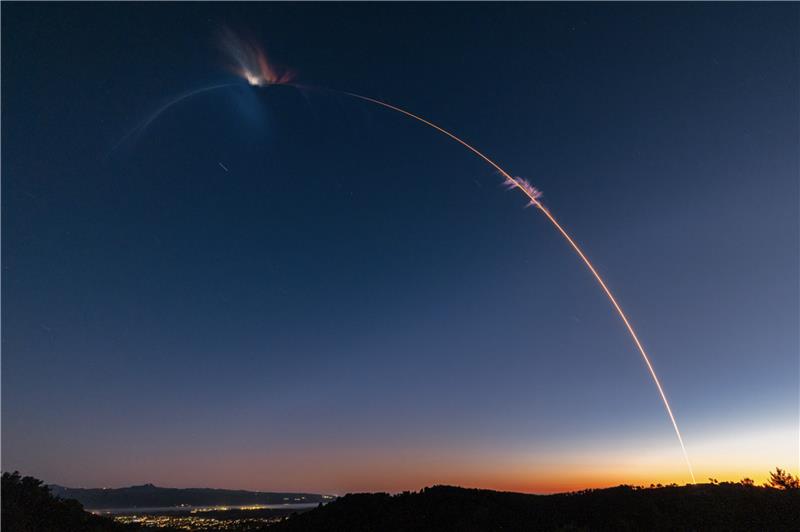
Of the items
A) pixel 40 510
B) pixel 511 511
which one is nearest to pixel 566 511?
pixel 511 511

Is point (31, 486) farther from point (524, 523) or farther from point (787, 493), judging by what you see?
point (787, 493)

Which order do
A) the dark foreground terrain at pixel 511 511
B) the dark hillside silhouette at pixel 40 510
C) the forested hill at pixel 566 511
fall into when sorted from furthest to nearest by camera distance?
1. the forested hill at pixel 566 511
2. the dark foreground terrain at pixel 511 511
3. the dark hillside silhouette at pixel 40 510

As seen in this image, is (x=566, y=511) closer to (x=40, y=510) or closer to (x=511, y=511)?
(x=511, y=511)

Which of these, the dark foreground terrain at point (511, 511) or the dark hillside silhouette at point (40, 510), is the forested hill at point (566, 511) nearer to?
the dark foreground terrain at point (511, 511)

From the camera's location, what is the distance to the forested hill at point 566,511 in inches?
1713

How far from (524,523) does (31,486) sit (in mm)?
46726

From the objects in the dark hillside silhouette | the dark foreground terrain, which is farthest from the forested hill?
A: the dark hillside silhouette

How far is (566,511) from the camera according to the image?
54031mm

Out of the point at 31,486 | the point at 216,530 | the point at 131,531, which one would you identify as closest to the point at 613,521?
the point at 131,531

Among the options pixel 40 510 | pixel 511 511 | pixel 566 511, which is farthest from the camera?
pixel 511 511

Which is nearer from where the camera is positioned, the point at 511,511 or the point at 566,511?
the point at 566,511

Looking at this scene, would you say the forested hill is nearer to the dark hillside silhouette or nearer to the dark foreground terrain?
the dark foreground terrain

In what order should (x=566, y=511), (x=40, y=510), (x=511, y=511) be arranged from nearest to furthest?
1. (x=40, y=510)
2. (x=566, y=511)
3. (x=511, y=511)

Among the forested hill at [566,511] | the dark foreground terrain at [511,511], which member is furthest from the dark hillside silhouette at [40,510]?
the forested hill at [566,511]
